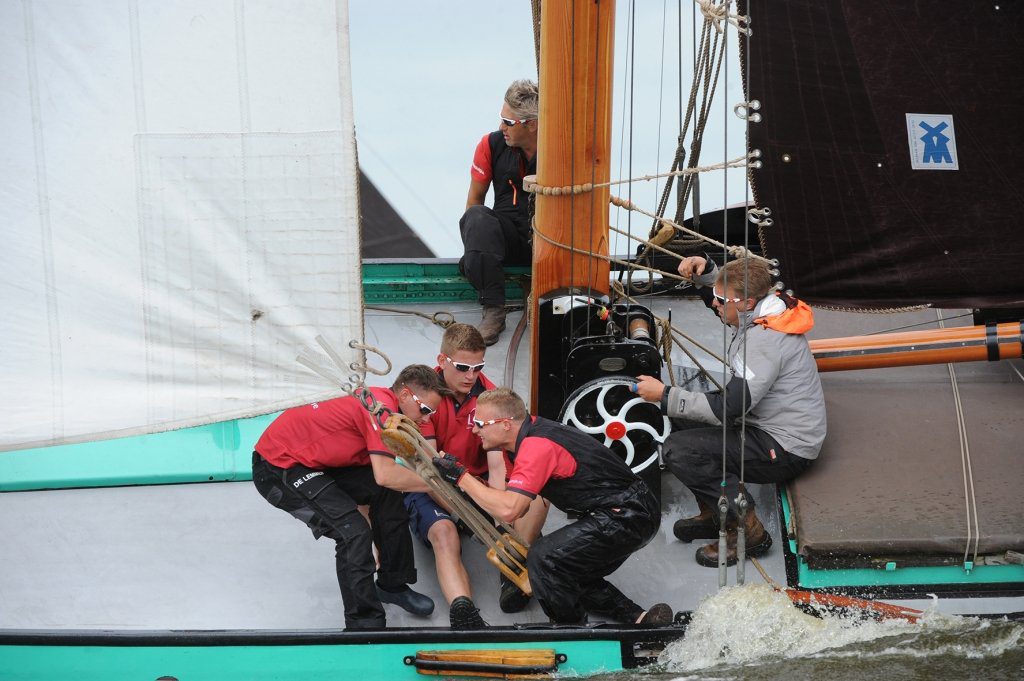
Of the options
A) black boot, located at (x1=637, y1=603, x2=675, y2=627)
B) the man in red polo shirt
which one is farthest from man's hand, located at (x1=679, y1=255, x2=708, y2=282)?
black boot, located at (x1=637, y1=603, x2=675, y2=627)

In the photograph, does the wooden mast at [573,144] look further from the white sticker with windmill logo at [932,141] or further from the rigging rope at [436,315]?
the white sticker with windmill logo at [932,141]

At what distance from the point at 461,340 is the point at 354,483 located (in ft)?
2.03

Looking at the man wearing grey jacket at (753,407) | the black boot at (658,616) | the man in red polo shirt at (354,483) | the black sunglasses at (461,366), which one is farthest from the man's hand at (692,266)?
the black boot at (658,616)

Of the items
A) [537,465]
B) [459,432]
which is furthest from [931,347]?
[459,432]

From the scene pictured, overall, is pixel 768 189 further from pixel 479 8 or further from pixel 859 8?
pixel 479 8

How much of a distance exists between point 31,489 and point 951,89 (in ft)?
12.3

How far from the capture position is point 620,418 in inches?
183

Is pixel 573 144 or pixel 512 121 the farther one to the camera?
pixel 512 121

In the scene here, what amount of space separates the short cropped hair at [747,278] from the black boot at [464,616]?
55.7 inches

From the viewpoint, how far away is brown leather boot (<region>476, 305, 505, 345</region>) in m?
5.66

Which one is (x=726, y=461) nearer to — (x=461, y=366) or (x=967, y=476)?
(x=967, y=476)

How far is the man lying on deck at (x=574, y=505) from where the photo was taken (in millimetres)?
4090

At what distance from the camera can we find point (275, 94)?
139 inches

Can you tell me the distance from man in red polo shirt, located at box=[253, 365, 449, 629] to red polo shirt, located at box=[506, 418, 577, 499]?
0.35m
